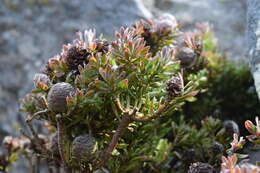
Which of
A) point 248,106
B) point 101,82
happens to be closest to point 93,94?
point 101,82

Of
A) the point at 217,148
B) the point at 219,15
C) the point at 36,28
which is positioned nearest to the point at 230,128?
the point at 217,148

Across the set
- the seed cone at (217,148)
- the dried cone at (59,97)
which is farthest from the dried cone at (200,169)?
the dried cone at (59,97)

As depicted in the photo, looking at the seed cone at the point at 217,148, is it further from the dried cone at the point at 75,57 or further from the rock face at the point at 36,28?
the rock face at the point at 36,28

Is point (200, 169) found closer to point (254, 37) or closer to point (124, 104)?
point (124, 104)

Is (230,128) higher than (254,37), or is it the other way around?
(254,37)

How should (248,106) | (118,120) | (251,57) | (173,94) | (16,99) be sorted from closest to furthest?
(173,94)
(118,120)
(251,57)
(248,106)
(16,99)

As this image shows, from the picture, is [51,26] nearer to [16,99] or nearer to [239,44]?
[16,99]

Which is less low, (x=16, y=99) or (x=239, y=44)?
(x=239, y=44)
